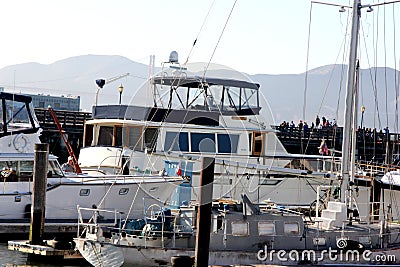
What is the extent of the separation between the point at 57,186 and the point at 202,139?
593cm

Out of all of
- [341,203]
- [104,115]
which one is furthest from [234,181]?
[104,115]

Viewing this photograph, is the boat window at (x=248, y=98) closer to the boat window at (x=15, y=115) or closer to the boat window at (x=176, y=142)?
the boat window at (x=176, y=142)

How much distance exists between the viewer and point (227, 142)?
2744 cm

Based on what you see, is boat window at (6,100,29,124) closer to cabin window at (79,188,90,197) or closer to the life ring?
the life ring

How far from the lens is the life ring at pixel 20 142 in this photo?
85.4 feet

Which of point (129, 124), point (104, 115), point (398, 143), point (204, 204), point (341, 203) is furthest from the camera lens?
point (398, 143)

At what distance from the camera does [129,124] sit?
96.4 feet

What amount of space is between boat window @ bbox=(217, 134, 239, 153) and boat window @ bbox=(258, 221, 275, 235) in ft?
20.9

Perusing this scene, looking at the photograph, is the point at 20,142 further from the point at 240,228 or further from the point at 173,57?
the point at 240,228

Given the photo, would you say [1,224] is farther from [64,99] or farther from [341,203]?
[64,99]

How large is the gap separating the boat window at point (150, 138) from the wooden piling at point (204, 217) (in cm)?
893

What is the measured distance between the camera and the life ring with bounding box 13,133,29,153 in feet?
85.4

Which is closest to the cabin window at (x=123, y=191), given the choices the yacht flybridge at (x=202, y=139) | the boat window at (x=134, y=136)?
the yacht flybridge at (x=202, y=139)

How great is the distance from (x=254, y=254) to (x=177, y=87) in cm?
901
